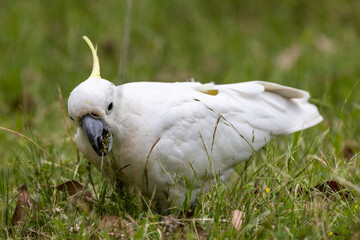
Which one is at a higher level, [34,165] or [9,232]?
[34,165]

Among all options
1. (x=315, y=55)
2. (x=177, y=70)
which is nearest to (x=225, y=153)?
(x=177, y=70)

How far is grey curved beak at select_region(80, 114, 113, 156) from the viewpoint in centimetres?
251

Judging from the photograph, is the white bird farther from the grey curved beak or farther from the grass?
A: the grass

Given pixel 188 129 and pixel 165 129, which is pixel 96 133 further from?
pixel 188 129

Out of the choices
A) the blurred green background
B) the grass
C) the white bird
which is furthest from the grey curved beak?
the blurred green background

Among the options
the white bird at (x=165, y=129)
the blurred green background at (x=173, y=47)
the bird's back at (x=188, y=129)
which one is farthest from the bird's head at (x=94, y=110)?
the blurred green background at (x=173, y=47)

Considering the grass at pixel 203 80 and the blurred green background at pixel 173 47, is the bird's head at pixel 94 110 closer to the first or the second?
the grass at pixel 203 80

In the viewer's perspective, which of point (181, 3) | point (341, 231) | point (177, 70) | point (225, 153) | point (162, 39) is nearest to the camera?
point (341, 231)

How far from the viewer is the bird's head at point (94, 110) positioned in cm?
249

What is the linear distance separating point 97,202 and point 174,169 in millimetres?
444

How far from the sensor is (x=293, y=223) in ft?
7.80

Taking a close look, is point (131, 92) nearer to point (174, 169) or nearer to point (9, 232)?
point (174, 169)

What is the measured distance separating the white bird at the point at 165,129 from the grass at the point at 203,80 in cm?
14

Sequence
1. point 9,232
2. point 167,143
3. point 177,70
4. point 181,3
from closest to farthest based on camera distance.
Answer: point 9,232 < point 167,143 < point 177,70 < point 181,3
